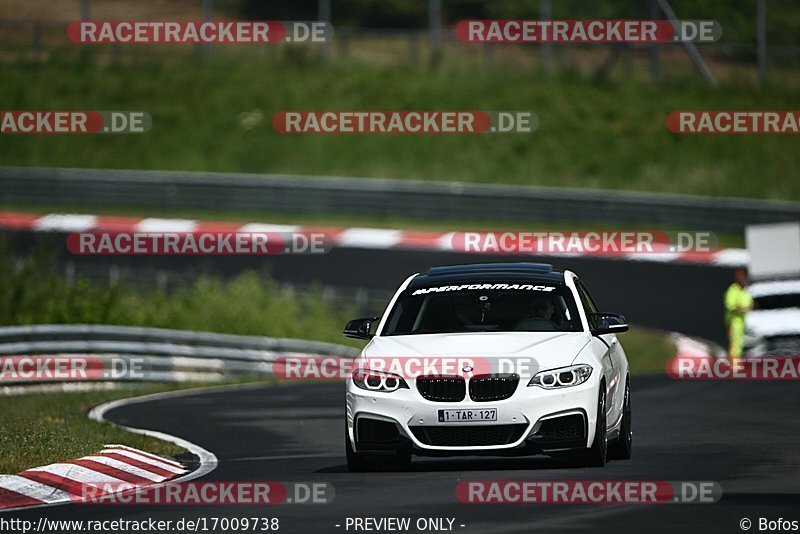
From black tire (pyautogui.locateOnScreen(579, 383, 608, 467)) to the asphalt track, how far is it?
112 mm

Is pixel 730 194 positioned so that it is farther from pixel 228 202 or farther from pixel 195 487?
pixel 195 487

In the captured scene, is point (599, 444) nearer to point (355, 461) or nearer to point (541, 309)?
point (541, 309)

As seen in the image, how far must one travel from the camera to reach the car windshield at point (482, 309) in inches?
520

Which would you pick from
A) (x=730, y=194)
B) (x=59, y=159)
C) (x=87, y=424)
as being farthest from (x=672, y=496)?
(x=59, y=159)

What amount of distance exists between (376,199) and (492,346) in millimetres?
28211

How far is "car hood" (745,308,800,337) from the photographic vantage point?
91.0 ft

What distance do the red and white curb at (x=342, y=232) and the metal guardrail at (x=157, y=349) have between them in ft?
26.1

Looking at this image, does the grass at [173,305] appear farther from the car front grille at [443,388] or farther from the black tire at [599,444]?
the black tire at [599,444]

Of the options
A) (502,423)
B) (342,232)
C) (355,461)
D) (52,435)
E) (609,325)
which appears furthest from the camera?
(342,232)

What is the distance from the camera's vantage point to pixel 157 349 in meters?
26.4

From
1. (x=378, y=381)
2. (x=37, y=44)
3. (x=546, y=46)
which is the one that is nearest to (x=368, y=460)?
(x=378, y=381)

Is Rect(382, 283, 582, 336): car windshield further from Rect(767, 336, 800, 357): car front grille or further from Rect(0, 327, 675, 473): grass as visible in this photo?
Rect(767, 336, 800, 357): car front grille

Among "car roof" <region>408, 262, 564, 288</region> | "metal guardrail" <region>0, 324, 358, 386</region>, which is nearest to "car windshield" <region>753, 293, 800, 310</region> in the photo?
"metal guardrail" <region>0, 324, 358, 386</region>

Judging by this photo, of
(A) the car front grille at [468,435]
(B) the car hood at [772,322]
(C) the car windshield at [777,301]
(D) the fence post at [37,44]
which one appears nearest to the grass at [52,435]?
(A) the car front grille at [468,435]
